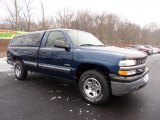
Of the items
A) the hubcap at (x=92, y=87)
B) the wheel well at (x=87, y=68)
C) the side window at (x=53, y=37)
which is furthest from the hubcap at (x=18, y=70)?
the hubcap at (x=92, y=87)

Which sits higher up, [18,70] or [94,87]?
[18,70]

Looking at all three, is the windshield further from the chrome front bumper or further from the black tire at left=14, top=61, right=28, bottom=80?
the black tire at left=14, top=61, right=28, bottom=80

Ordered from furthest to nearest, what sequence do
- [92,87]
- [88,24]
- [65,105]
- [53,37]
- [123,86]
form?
[88,24], [53,37], [92,87], [65,105], [123,86]

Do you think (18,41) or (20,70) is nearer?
(20,70)

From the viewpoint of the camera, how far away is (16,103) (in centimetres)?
489

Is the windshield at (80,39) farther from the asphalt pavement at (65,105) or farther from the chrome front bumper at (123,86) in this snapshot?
the chrome front bumper at (123,86)

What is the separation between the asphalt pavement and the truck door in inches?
25.4

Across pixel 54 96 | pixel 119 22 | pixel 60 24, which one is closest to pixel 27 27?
pixel 60 24

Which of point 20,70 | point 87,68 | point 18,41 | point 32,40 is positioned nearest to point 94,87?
point 87,68

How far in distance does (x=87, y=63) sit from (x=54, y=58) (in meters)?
1.17

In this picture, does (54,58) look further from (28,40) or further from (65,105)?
(28,40)

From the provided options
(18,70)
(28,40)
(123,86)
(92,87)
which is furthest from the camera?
(18,70)

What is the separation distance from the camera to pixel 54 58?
5.59 meters

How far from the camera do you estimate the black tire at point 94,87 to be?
461 centimetres
